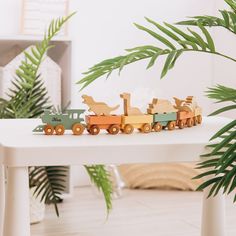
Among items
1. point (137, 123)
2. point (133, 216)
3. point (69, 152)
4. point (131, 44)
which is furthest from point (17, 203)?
point (131, 44)

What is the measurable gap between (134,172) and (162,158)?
1763 mm

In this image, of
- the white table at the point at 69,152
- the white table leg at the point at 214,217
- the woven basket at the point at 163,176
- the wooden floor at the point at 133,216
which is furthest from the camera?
the woven basket at the point at 163,176

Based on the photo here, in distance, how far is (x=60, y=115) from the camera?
152 cm

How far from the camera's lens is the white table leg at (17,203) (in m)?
1.30

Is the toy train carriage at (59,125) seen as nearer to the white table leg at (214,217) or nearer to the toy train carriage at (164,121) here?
the toy train carriage at (164,121)

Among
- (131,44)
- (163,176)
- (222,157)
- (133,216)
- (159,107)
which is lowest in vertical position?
(133,216)

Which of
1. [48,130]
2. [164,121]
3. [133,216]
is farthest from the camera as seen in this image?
[133,216]

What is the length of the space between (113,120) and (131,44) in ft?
6.01

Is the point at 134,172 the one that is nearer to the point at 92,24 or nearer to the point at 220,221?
the point at 92,24

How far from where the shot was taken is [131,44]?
130 inches

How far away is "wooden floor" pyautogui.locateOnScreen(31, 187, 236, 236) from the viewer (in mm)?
2369

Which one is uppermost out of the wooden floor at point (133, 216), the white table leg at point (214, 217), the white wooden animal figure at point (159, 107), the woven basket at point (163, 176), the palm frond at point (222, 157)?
the white wooden animal figure at point (159, 107)

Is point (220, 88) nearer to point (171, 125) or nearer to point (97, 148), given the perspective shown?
point (171, 125)

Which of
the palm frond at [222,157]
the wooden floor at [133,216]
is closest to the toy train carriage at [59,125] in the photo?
the palm frond at [222,157]
